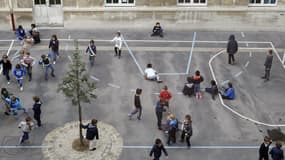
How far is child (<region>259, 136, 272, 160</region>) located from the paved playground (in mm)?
1132

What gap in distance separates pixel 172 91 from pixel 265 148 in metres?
7.08

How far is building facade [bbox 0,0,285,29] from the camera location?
99.9 ft

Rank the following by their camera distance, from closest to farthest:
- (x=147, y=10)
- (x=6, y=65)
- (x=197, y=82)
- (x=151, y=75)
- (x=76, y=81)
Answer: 1. (x=76, y=81)
2. (x=197, y=82)
3. (x=6, y=65)
4. (x=151, y=75)
5. (x=147, y=10)

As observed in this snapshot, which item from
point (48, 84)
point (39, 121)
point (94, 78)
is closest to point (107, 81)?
point (94, 78)

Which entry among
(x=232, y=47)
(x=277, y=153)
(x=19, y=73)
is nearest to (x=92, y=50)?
(x=19, y=73)

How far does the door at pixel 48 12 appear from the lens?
30.5 meters

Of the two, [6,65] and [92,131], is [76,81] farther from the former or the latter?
[6,65]

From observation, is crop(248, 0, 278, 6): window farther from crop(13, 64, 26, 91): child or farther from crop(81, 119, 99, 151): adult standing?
crop(81, 119, 99, 151): adult standing

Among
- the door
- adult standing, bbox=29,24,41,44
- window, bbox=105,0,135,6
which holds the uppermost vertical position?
window, bbox=105,0,135,6

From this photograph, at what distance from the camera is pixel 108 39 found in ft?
97.5

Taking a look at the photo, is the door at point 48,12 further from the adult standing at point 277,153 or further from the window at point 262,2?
the adult standing at point 277,153

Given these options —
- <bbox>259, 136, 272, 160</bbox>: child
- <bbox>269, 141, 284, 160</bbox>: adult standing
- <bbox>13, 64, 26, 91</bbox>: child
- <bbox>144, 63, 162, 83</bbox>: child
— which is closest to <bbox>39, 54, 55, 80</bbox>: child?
<bbox>13, 64, 26, 91</bbox>: child

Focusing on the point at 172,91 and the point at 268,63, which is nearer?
the point at 172,91

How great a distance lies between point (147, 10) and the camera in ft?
100
